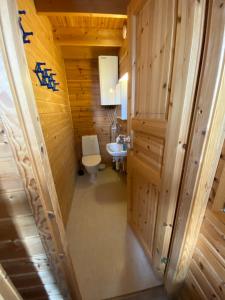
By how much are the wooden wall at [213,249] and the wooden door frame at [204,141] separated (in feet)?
0.09

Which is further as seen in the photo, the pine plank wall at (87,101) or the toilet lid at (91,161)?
the pine plank wall at (87,101)

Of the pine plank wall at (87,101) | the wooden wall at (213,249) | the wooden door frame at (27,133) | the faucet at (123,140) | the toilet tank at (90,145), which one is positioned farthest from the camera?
the toilet tank at (90,145)

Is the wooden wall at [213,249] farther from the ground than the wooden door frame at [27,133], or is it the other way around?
the wooden door frame at [27,133]

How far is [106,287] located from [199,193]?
1.16 metres

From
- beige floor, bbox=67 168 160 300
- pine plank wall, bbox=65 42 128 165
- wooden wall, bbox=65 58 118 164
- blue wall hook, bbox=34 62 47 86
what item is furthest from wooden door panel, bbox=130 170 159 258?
wooden wall, bbox=65 58 118 164

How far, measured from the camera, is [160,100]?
0.86 metres

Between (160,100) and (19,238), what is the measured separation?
45.5 inches

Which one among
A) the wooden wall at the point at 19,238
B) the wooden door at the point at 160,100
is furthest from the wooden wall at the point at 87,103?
the wooden wall at the point at 19,238

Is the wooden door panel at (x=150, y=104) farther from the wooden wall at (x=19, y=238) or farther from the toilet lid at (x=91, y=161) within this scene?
the toilet lid at (x=91, y=161)

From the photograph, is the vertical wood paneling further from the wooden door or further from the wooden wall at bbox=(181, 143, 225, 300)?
the wooden wall at bbox=(181, 143, 225, 300)

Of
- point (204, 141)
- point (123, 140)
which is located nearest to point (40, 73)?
point (123, 140)

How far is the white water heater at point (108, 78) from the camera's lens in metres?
2.58

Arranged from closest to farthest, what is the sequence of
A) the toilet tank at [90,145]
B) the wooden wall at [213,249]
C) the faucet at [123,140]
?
the wooden wall at [213,249] → the faucet at [123,140] → the toilet tank at [90,145]

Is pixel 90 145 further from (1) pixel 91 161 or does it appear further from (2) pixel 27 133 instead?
(2) pixel 27 133
